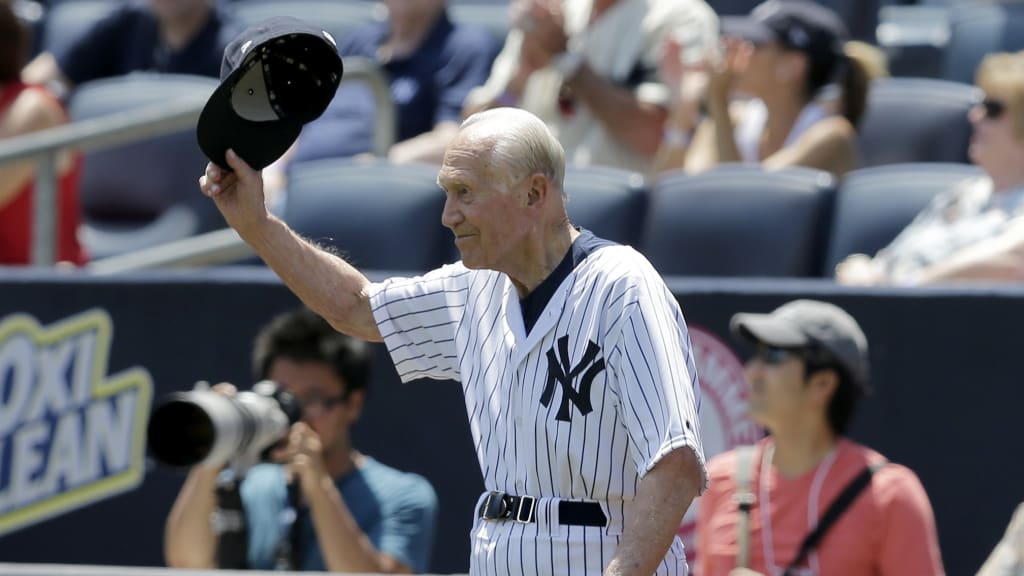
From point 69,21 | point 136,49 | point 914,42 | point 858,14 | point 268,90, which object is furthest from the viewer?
point 69,21

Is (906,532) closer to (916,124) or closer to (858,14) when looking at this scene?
(916,124)

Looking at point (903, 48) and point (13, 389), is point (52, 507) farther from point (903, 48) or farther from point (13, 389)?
point (903, 48)

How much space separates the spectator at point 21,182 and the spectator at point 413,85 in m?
0.84

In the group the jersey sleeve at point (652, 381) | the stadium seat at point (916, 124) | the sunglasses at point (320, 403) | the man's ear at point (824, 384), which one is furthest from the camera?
the stadium seat at point (916, 124)

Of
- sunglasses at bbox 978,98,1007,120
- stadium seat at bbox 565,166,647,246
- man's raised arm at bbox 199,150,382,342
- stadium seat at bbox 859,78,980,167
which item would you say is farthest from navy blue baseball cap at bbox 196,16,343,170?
stadium seat at bbox 859,78,980,167

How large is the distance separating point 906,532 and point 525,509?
1.44 meters

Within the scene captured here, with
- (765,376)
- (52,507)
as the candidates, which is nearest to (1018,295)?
(765,376)

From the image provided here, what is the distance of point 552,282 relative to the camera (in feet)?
9.51

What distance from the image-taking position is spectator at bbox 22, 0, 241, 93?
7.29 metres

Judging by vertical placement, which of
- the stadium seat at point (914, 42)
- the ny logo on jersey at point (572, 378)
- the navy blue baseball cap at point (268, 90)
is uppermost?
the stadium seat at point (914, 42)

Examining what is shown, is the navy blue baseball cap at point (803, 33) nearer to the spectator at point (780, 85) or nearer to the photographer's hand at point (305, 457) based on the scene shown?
the spectator at point (780, 85)

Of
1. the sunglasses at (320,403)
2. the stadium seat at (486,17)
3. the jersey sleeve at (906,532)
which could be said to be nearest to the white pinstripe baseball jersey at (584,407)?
the jersey sleeve at (906,532)

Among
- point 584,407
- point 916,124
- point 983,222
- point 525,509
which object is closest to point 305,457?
point 525,509

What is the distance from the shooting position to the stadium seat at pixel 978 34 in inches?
267
